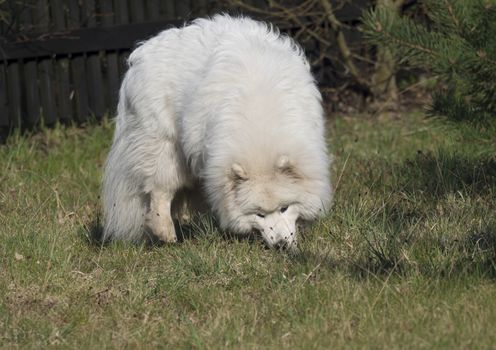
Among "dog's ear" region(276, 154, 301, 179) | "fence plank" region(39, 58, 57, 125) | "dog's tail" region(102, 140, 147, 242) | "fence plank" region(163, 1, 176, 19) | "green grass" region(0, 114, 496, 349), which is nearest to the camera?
"green grass" region(0, 114, 496, 349)

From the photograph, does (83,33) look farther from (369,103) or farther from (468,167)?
(468,167)

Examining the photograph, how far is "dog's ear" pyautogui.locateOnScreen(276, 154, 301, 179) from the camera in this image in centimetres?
578

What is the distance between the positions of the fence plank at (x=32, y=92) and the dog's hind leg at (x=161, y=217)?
13.7 ft

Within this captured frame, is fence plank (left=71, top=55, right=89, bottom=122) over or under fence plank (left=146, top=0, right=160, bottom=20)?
under

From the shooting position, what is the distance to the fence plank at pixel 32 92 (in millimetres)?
10523

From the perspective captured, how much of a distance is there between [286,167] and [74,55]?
5379 mm

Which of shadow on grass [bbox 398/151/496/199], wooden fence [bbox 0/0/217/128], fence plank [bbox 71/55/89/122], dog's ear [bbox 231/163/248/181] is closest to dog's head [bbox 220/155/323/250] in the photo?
dog's ear [bbox 231/163/248/181]

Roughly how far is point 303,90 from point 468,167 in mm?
1887

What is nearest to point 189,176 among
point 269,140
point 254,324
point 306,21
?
point 269,140

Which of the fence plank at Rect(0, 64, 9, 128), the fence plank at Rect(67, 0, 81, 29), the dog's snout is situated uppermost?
the fence plank at Rect(67, 0, 81, 29)

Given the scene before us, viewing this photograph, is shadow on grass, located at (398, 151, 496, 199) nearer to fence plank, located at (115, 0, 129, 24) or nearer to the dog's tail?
the dog's tail

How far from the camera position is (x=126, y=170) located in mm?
6781

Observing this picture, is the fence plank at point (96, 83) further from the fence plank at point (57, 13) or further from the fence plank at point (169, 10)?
the fence plank at point (169, 10)

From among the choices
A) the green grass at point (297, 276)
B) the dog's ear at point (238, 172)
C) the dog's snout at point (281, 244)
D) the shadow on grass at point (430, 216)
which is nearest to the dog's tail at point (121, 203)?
the green grass at point (297, 276)
